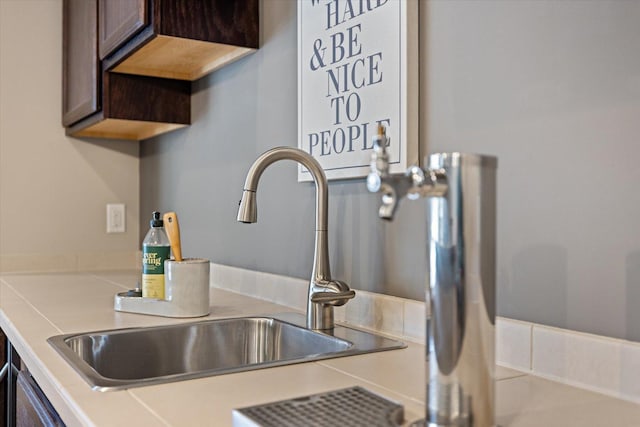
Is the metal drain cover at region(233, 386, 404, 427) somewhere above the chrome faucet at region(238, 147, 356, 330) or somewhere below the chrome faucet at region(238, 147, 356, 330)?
below

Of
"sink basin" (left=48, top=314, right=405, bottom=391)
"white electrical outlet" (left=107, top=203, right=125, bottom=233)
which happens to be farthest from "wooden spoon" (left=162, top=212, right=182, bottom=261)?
"white electrical outlet" (left=107, top=203, right=125, bottom=233)

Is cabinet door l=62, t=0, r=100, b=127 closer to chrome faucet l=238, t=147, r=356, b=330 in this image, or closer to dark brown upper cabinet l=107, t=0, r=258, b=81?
dark brown upper cabinet l=107, t=0, r=258, b=81

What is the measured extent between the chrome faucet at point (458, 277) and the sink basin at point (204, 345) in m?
0.42

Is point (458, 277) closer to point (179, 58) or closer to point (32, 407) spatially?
point (32, 407)

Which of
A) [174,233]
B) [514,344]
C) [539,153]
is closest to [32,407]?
[174,233]

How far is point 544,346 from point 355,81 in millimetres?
666

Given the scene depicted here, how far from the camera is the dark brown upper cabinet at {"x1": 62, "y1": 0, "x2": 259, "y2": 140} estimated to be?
1.62 metres

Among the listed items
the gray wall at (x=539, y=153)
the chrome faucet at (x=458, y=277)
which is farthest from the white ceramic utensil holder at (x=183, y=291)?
the chrome faucet at (x=458, y=277)

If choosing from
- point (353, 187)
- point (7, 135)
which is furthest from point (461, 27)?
point (7, 135)

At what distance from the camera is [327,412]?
0.67 m

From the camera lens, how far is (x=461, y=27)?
109cm

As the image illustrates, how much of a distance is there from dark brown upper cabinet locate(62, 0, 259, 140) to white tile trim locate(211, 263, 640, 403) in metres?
0.82

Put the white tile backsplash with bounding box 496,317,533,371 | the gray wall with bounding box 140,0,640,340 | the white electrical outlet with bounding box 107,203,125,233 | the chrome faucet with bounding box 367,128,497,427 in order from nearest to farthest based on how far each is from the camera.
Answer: the chrome faucet with bounding box 367,128,497,427 → the gray wall with bounding box 140,0,640,340 → the white tile backsplash with bounding box 496,317,533,371 → the white electrical outlet with bounding box 107,203,125,233

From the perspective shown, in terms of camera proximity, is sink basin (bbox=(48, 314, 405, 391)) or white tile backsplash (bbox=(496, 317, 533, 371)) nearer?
white tile backsplash (bbox=(496, 317, 533, 371))
